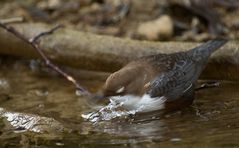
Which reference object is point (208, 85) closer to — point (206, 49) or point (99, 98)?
point (206, 49)

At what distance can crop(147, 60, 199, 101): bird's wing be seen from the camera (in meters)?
5.71

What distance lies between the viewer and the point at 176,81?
19.4 ft

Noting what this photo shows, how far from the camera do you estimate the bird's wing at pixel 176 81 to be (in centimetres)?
571

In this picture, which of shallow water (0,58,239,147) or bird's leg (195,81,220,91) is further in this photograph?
bird's leg (195,81,220,91)

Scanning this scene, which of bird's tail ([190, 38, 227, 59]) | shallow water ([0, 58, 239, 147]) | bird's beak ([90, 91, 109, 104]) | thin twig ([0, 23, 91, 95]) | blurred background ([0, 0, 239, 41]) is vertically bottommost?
shallow water ([0, 58, 239, 147])

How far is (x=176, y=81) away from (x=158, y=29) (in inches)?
76.5

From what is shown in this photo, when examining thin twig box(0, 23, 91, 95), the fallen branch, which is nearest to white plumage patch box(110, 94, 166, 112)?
thin twig box(0, 23, 91, 95)

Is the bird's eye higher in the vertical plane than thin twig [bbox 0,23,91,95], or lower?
lower

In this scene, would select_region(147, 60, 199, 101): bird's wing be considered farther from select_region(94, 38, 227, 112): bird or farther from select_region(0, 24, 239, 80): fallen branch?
select_region(0, 24, 239, 80): fallen branch

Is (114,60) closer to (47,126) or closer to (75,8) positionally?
(47,126)

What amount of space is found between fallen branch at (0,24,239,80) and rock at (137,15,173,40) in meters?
1.00

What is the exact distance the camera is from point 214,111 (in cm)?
556

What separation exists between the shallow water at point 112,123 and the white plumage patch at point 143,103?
2.5 inches

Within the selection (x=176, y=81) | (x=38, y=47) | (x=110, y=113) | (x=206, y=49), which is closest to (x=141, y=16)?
(x=38, y=47)
